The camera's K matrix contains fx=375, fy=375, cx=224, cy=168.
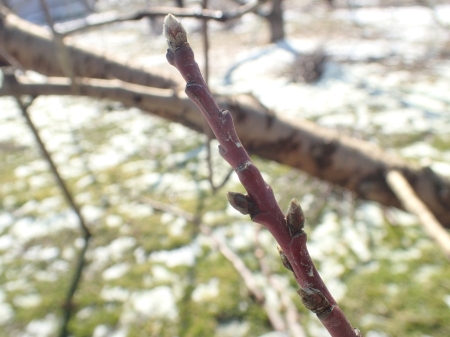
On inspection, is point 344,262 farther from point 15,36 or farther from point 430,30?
point 430,30

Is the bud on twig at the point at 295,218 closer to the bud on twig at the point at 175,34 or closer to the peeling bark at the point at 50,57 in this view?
the bud on twig at the point at 175,34

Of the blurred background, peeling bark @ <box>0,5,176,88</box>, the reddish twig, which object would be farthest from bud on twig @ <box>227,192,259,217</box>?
peeling bark @ <box>0,5,176,88</box>

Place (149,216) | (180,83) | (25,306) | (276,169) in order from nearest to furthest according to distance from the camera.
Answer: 1. (180,83)
2. (25,306)
3. (149,216)
4. (276,169)

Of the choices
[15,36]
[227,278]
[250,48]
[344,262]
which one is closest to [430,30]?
[250,48]

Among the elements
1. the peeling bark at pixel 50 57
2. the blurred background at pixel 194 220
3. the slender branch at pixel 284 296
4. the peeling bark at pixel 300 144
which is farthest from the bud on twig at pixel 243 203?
the slender branch at pixel 284 296

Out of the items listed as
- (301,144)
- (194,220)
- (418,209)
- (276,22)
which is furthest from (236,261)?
(276,22)

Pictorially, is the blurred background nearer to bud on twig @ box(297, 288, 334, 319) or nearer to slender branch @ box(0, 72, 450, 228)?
slender branch @ box(0, 72, 450, 228)

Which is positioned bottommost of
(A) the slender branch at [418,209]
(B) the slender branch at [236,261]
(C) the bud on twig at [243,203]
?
(B) the slender branch at [236,261]
